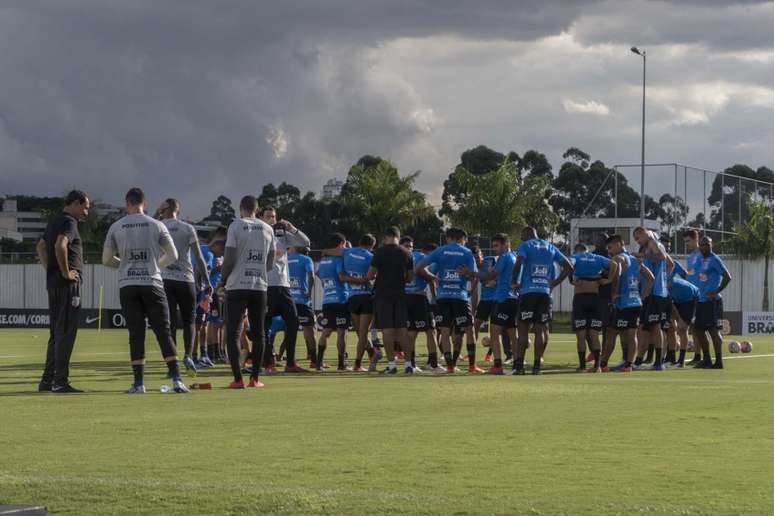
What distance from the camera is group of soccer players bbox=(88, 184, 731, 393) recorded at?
52.9 feet

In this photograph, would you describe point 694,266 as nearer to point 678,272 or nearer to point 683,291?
point 683,291

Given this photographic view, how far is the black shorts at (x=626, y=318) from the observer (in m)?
20.6

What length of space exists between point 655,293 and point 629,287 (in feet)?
2.52

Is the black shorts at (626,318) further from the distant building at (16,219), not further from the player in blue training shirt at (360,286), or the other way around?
the distant building at (16,219)

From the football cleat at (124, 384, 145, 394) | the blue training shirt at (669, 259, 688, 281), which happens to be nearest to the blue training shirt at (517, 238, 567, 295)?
the blue training shirt at (669, 259, 688, 281)

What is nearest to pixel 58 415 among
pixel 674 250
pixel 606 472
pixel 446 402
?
pixel 446 402

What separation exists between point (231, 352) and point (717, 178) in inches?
1753

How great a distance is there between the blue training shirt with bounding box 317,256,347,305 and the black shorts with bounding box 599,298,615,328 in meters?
3.99

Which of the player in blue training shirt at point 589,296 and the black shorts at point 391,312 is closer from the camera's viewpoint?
the black shorts at point 391,312

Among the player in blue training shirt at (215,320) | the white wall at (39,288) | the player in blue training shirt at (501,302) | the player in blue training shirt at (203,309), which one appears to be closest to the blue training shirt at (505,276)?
the player in blue training shirt at (501,302)

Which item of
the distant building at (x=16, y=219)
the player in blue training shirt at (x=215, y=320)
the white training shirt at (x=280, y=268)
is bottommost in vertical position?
the player in blue training shirt at (x=215, y=320)

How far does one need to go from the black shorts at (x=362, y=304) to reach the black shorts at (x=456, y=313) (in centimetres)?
122

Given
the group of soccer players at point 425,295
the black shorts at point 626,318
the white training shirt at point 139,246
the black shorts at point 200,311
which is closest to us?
the white training shirt at point 139,246

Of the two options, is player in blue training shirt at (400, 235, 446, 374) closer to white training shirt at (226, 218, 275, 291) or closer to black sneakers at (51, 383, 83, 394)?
white training shirt at (226, 218, 275, 291)
